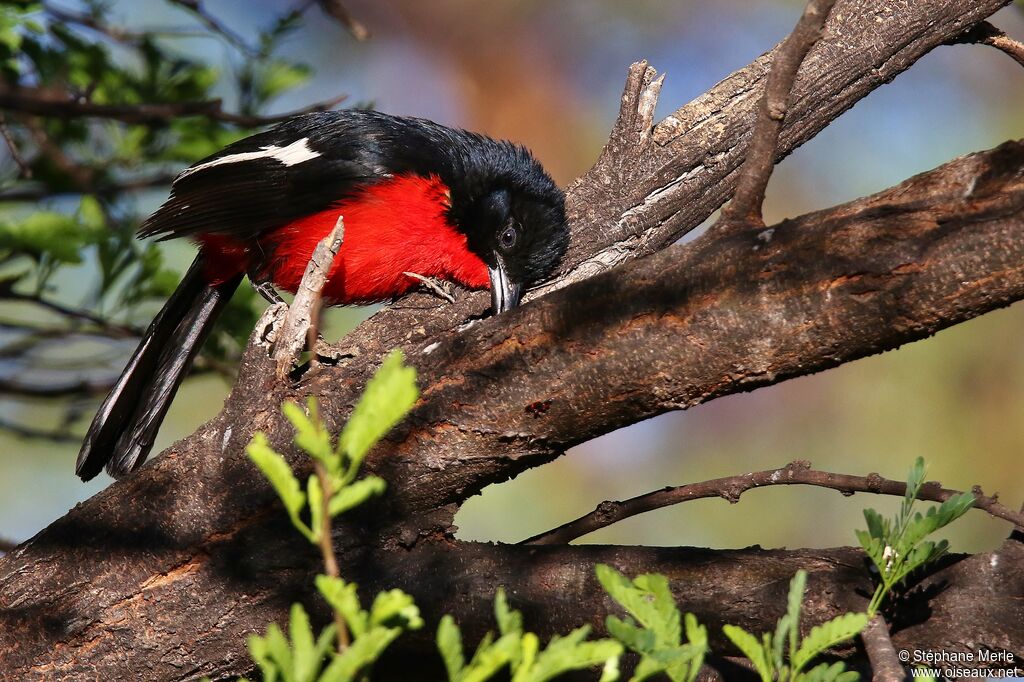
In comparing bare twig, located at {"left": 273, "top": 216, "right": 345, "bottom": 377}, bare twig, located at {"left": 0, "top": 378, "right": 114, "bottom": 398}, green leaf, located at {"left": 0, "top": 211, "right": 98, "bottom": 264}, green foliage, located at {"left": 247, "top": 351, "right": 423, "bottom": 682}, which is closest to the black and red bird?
bare twig, located at {"left": 0, "top": 378, "right": 114, "bottom": 398}


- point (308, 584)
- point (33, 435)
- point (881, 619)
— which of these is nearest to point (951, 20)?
point (881, 619)

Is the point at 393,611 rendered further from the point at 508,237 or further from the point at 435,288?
the point at 508,237

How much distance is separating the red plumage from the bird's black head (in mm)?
Result: 78

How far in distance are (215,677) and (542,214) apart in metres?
2.02

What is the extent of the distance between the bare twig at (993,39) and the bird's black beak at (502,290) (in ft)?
5.16

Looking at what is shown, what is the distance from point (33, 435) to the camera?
3760mm

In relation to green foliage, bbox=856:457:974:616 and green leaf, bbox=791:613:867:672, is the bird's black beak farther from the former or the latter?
green leaf, bbox=791:613:867:672

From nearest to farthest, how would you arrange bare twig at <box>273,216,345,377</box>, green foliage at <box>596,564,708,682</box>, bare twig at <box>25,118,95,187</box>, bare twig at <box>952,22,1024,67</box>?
green foliage at <box>596,564,708,682</box> → bare twig at <box>273,216,345,377</box> → bare twig at <box>952,22,1024,67</box> → bare twig at <box>25,118,95,187</box>

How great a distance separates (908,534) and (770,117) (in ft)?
2.49

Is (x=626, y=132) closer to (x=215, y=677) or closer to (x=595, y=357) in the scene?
(x=595, y=357)

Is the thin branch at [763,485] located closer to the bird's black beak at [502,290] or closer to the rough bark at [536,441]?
the rough bark at [536,441]

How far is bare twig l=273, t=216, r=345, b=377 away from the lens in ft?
7.80

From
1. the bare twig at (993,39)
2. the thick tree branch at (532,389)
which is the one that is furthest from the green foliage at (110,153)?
the bare twig at (993,39)

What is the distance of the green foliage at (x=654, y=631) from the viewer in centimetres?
120
